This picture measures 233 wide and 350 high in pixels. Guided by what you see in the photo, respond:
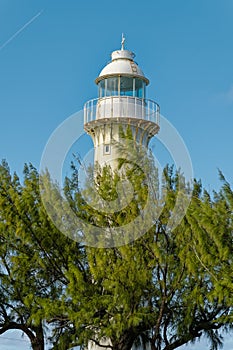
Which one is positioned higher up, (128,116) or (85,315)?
(128,116)

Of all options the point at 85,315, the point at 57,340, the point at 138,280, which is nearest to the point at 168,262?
the point at 138,280

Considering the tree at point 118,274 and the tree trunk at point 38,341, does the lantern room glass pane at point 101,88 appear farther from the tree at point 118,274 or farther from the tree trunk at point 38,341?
the tree trunk at point 38,341

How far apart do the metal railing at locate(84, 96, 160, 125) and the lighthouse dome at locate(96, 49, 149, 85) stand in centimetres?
76

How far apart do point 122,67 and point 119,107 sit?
4.51 ft

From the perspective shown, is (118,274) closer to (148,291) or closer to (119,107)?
(148,291)

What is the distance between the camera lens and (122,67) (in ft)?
72.5

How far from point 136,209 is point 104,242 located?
103cm

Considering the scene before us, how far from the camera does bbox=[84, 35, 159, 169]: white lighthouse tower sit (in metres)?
21.5

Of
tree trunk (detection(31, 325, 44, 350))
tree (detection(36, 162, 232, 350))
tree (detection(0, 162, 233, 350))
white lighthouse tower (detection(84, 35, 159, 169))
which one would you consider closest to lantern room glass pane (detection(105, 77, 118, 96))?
white lighthouse tower (detection(84, 35, 159, 169))

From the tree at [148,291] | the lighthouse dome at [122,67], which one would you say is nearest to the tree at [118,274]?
the tree at [148,291]

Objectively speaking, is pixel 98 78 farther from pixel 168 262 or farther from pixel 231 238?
pixel 231 238

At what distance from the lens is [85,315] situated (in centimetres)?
1427

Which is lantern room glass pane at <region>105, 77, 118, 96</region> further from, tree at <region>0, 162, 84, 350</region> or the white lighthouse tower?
tree at <region>0, 162, 84, 350</region>

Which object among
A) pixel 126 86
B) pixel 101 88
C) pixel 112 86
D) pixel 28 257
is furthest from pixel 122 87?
pixel 28 257
